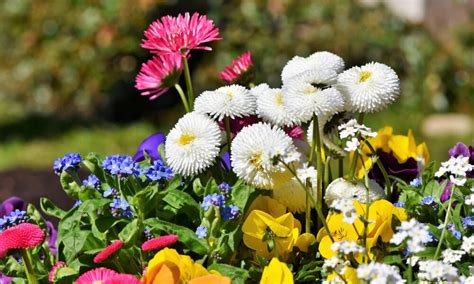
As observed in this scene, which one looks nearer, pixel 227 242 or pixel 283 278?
pixel 283 278

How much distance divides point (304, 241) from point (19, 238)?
50cm

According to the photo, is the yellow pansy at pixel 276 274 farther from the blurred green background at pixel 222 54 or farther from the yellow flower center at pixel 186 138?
the blurred green background at pixel 222 54

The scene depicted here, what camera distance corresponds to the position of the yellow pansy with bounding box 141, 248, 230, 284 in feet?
5.39

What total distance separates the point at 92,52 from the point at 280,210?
784cm

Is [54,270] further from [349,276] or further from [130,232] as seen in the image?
[349,276]

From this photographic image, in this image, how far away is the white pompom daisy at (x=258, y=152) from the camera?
1820mm

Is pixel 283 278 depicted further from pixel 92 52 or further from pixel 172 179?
pixel 92 52

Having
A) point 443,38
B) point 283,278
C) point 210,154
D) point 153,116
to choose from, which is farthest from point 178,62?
point 443,38

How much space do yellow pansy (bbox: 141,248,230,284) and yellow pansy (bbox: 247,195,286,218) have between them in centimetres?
25

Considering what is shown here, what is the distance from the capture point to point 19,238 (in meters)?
1.79

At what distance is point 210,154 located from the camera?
1914 mm

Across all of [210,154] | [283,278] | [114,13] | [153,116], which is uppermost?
[210,154]

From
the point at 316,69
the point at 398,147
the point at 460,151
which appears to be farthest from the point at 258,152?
the point at 398,147

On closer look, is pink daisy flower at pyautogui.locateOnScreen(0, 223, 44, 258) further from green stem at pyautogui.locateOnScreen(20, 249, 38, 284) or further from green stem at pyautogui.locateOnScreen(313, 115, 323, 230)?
green stem at pyautogui.locateOnScreen(313, 115, 323, 230)
